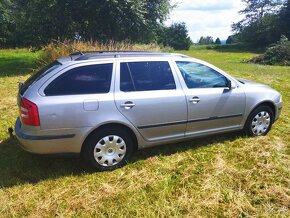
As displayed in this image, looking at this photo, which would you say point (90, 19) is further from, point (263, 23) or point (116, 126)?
point (263, 23)

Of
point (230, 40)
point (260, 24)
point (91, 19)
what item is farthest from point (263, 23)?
point (91, 19)

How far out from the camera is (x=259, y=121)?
542cm

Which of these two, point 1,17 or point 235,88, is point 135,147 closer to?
point 235,88

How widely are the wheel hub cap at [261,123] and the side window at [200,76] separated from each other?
0.94 meters

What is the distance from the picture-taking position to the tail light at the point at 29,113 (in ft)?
12.4

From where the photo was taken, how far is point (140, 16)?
50.1 ft

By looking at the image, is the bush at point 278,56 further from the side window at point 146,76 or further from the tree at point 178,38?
the tree at point 178,38

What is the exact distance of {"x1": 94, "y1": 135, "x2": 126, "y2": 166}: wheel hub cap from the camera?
4180 mm

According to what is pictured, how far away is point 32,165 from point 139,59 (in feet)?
7.30

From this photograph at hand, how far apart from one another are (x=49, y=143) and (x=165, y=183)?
5.18ft

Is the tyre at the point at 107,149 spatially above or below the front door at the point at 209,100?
below

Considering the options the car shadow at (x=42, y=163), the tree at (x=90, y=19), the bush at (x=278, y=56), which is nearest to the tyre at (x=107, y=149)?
the car shadow at (x=42, y=163)

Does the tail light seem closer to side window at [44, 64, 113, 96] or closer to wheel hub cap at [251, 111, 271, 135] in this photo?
side window at [44, 64, 113, 96]

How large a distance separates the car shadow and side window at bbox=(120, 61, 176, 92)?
3.79 ft
